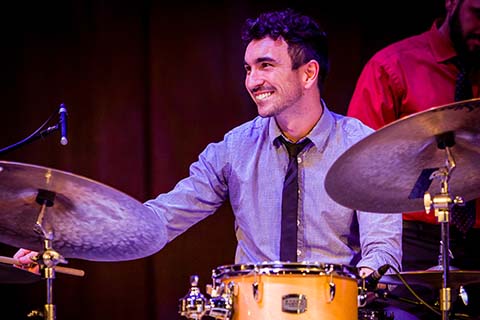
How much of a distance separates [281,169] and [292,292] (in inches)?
35.4

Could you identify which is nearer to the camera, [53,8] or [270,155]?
[270,155]

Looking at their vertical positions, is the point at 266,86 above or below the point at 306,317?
above

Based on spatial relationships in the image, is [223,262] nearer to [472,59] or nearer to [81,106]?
[81,106]

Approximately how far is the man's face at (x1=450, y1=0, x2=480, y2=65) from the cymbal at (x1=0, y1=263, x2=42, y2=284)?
1.86 m

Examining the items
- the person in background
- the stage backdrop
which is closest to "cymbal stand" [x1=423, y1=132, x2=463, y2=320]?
the person in background

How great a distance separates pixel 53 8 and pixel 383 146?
2.06 meters

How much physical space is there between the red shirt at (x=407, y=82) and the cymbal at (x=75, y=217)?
1.29 meters

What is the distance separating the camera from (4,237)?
2445 millimetres

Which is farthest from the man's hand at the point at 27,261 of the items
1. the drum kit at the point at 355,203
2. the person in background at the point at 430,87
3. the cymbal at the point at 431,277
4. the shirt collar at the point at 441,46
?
the shirt collar at the point at 441,46

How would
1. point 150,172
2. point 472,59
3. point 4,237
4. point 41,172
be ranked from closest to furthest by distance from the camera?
1. point 41,172
2. point 4,237
3. point 472,59
4. point 150,172

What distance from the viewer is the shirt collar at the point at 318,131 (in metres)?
2.97

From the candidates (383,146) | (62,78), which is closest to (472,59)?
(383,146)

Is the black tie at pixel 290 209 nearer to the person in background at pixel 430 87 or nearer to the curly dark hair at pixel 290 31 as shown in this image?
the curly dark hair at pixel 290 31

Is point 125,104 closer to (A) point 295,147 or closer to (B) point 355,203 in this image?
(A) point 295,147
